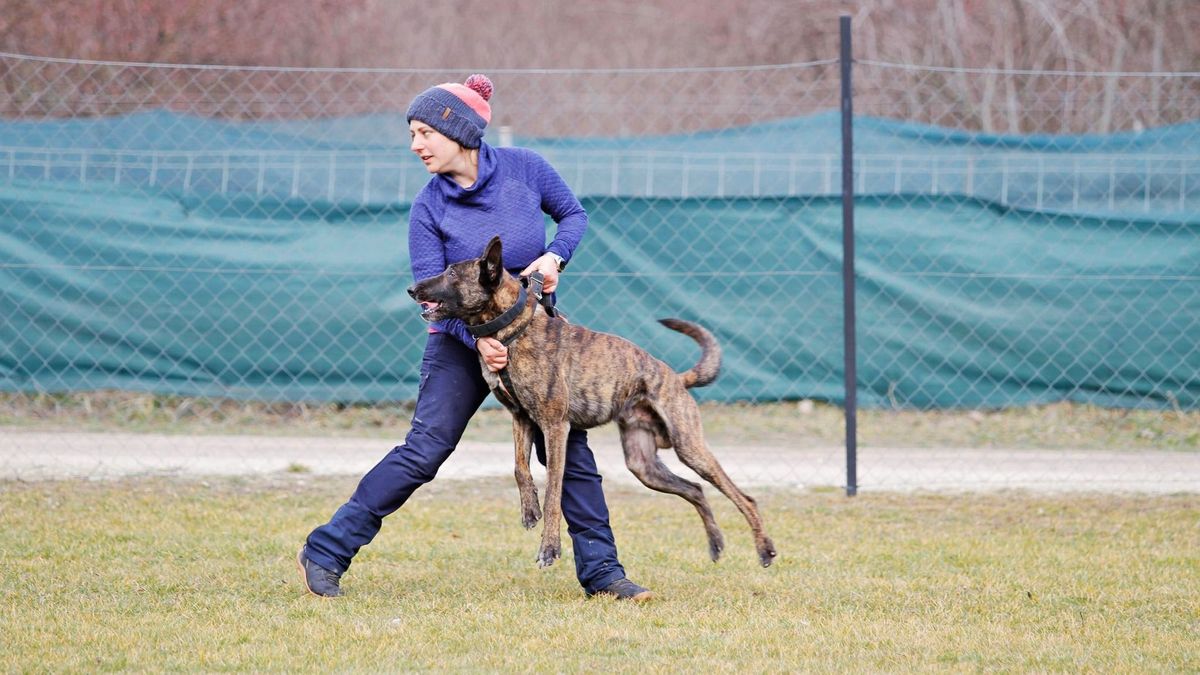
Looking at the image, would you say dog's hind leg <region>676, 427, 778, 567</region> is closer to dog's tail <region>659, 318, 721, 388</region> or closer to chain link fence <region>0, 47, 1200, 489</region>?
dog's tail <region>659, 318, 721, 388</region>

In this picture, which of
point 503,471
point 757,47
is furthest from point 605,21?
point 503,471

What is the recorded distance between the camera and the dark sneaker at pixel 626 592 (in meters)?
4.53

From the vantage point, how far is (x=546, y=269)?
4.36 meters

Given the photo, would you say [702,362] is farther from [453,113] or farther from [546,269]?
[453,113]

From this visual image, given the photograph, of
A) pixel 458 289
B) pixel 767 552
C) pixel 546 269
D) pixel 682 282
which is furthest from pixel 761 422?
pixel 458 289

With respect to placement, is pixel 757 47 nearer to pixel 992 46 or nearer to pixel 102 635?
pixel 992 46

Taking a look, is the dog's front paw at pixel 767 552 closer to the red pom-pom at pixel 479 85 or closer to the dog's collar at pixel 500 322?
the dog's collar at pixel 500 322

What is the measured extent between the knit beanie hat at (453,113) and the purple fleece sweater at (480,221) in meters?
0.10

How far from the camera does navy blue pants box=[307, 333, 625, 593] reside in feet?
14.7

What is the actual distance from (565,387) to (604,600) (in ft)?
2.34

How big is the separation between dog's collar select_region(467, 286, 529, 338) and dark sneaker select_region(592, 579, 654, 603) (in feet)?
3.09

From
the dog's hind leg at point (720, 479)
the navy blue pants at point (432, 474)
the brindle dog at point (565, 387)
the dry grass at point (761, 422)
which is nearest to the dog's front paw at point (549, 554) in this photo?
the brindle dog at point (565, 387)

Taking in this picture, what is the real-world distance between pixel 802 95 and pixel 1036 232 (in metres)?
5.42

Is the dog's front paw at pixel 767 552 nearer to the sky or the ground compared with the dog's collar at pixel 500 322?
nearer to the ground
